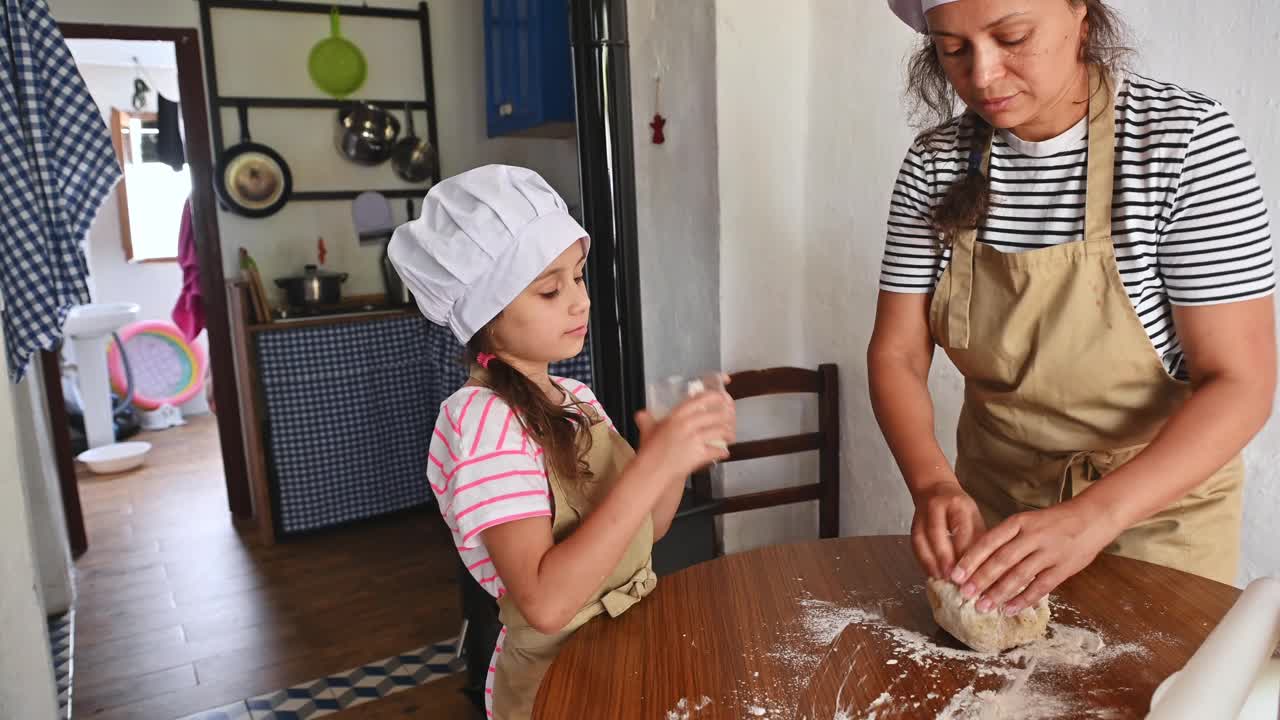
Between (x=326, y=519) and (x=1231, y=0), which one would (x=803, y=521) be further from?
(x=326, y=519)

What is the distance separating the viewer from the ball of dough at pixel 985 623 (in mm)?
910

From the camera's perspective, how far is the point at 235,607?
313 cm

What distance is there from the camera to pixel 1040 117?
1.16 meters

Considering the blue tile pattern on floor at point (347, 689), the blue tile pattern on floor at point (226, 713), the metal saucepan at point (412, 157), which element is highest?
the metal saucepan at point (412, 157)

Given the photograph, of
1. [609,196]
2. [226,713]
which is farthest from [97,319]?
[609,196]

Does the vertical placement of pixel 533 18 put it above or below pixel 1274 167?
above

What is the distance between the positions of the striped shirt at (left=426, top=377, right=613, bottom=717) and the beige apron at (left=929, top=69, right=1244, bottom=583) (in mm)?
672

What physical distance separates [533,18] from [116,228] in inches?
174

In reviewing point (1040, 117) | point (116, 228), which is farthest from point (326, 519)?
point (116, 228)

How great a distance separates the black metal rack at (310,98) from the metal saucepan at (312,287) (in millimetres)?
438

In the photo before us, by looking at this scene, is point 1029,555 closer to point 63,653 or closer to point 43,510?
point 63,653

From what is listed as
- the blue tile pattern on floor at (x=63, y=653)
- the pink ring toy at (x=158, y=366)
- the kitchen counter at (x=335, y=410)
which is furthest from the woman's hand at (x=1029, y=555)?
the pink ring toy at (x=158, y=366)

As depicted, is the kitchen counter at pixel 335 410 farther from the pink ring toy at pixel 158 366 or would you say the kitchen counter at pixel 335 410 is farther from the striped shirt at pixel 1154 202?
the pink ring toy at pixel 158 366

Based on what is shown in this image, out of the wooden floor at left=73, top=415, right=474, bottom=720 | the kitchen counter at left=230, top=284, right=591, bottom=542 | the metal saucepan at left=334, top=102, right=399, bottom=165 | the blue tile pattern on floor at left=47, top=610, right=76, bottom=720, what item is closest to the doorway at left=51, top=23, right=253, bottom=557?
the kitchen counter at left=230, top=284, right=591, bottom=542
